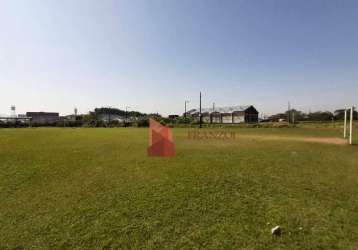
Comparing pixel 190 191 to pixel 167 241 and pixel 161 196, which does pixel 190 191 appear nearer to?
pixel 161 196

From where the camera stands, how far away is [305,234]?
11.0 feet

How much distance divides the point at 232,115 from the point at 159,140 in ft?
222

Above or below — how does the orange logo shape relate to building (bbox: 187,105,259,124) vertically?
below

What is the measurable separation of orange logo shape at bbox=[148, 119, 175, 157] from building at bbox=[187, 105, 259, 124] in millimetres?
A: 65590

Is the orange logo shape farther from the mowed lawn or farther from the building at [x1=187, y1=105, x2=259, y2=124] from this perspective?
the building at [x1=187, y1=105, x2=259, y2=124]

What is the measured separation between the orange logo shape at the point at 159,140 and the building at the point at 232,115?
2582 inches

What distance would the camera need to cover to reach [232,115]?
7619 cm

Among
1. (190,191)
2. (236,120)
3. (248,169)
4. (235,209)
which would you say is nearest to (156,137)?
(248,169)

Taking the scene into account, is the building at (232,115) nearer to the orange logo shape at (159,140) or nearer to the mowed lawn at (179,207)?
the orange logo shape at (159,140)

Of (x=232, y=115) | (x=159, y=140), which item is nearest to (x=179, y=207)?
(x=159, y=140)

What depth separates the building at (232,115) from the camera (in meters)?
73.8

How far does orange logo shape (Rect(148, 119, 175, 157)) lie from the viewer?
1036 cm

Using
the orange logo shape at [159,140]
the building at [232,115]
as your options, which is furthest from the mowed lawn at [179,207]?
the building at [232,115]

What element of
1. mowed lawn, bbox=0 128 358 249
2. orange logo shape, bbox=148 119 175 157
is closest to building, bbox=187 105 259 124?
orange logo shape, bbox=148 119 175 157
